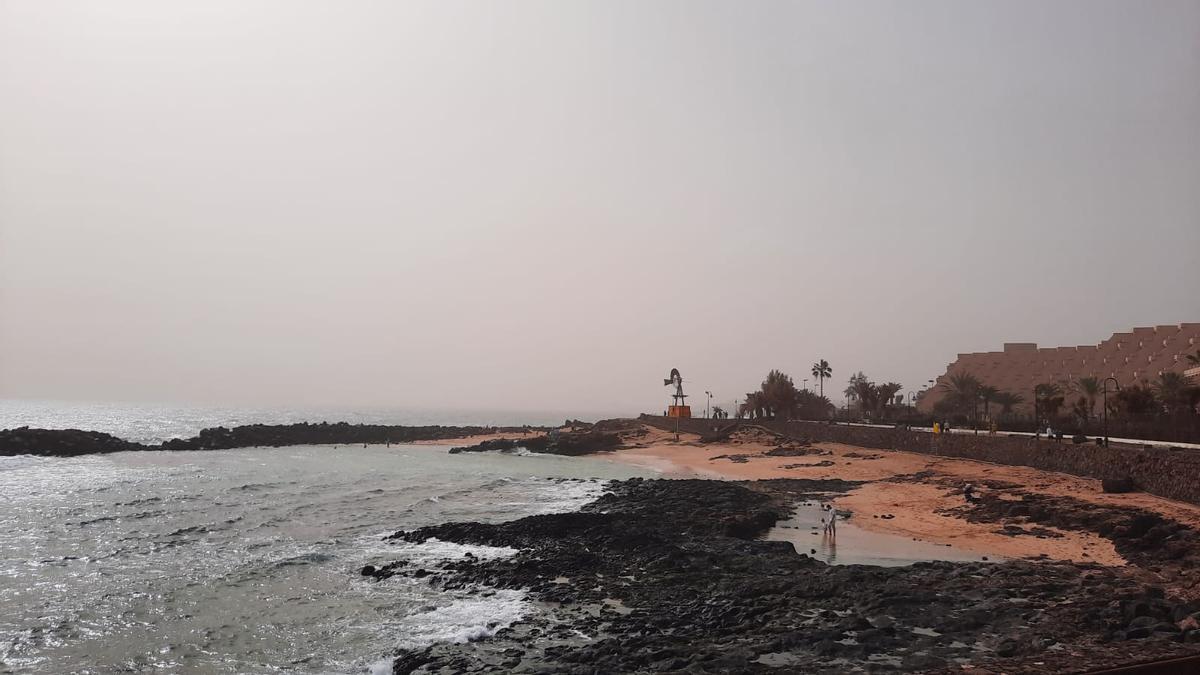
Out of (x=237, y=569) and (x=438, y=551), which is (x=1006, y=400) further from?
(x=237, y=569)

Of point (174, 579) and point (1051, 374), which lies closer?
point (174, 579)

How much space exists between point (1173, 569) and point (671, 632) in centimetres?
1422

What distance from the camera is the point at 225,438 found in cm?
8994

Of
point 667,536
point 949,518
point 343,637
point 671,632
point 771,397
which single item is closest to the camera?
point 671,632

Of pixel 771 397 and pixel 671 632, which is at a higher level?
pixel 771 397

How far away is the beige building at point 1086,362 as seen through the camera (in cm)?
7081

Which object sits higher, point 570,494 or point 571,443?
point 571,443

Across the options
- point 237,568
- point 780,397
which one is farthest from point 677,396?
point 237,568

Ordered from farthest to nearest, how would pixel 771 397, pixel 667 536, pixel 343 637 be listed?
pixel 771 397, pixel 667 536, pixel 343 637

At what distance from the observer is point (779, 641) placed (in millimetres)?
15273

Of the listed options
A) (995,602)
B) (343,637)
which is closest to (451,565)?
(343,637)

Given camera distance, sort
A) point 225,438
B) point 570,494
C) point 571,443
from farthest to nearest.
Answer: point 225,438 < point 571,443 < point 570,494

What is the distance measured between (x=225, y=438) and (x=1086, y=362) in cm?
10765

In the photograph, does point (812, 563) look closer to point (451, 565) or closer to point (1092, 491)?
point (451, 565)
